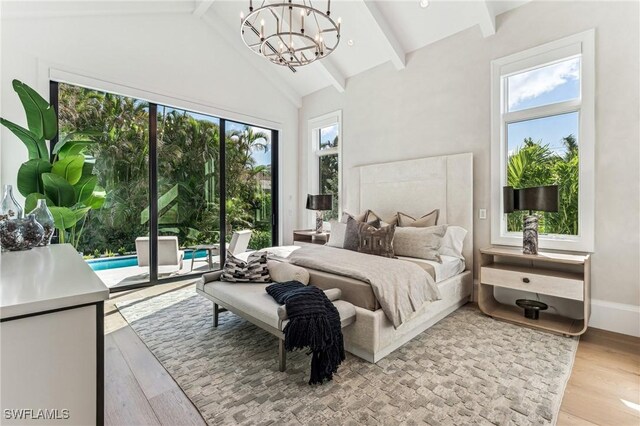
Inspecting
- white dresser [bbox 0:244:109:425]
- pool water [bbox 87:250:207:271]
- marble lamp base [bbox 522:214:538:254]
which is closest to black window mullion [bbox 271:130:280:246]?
pool water [bbox 87:250:207:271]

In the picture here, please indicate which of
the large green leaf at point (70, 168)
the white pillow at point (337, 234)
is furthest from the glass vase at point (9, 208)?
the white pillow at point (337, 234)

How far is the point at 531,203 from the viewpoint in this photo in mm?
2904

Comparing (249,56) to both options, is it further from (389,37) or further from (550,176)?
(550,176)

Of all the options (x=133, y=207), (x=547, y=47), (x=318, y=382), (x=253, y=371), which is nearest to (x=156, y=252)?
(x=133, y=207)

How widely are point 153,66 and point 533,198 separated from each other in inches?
194

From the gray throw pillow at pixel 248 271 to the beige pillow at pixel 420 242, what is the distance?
5.09 feet

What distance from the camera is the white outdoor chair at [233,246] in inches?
187

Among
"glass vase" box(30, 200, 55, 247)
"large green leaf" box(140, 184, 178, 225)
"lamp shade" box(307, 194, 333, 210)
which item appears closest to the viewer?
"glass vase" box(30, 200, 55, 247)

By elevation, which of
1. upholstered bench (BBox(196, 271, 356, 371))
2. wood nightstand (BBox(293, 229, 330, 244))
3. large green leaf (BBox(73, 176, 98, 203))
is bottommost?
upholstered bench (BBox(196, 271, 356, 371))

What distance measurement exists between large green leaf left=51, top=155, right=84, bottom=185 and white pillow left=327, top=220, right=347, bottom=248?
2734 mm

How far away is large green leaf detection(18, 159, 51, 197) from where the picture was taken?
2.37 meters

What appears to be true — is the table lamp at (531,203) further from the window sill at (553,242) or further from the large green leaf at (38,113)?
the large green leaf at (38,113)

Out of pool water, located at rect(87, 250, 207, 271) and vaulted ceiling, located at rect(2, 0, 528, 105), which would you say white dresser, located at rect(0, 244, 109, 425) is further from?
vaulted ceiling, located at rect(2, 0, 528, 105)

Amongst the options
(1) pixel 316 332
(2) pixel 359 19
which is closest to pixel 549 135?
(2) pixel 359 19
